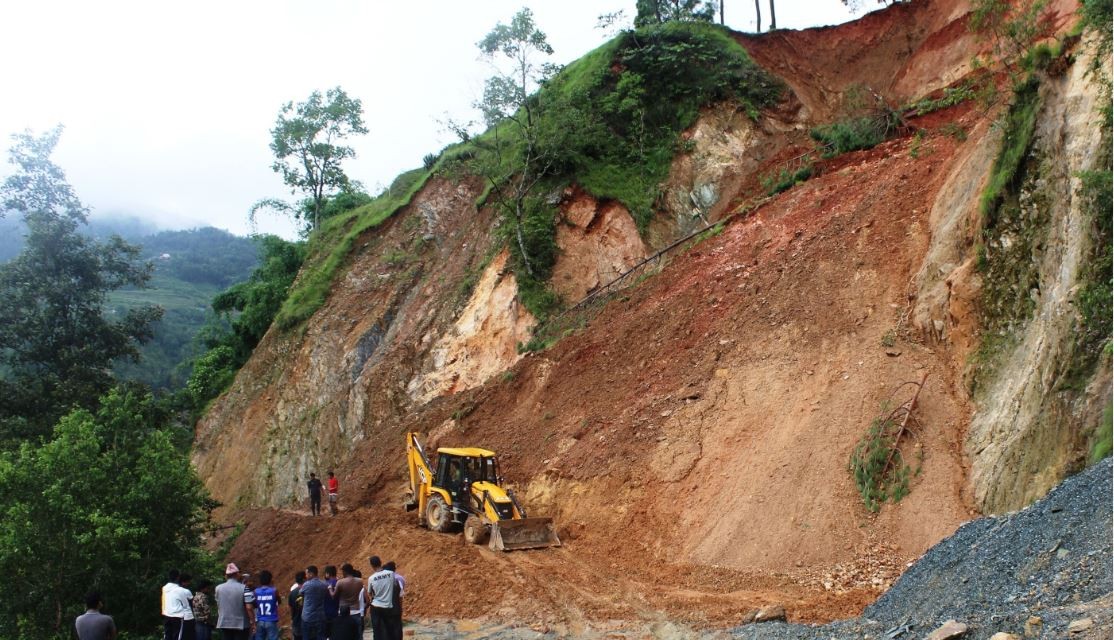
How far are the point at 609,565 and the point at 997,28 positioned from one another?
40.2ft

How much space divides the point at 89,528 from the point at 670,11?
3364 centimetres

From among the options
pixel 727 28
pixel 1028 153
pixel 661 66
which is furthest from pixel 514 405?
pixel 727 28

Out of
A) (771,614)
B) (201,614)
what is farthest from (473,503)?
(771,614)

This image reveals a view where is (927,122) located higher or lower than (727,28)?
lower

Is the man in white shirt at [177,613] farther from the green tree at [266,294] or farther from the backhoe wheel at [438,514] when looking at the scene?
the green tree at [266,294]

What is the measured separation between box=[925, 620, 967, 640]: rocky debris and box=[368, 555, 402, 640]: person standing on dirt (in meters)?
5.84

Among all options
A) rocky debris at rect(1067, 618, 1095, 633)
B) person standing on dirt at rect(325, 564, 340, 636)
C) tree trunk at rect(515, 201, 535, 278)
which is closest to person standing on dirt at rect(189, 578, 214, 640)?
person standing on dirt at rect(325, 564, 340, 636)

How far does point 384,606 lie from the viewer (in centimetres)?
1009

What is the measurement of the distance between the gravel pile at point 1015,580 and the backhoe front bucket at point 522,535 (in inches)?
239

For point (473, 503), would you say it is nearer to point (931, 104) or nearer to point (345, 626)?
point (345, 626)

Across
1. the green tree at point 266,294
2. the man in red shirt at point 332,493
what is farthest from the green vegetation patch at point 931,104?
the green tree at point 266,294

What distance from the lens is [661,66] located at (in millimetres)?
30391

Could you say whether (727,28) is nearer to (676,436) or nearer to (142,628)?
(676,436)

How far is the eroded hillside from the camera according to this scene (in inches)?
531
